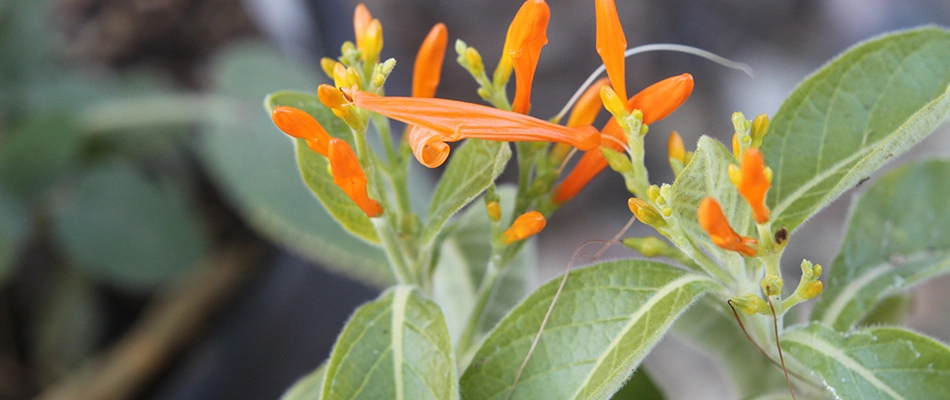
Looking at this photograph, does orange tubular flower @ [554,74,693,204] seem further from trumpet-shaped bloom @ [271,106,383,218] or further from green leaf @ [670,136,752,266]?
trumpet-shaped bloom @ [271,106,383,218]

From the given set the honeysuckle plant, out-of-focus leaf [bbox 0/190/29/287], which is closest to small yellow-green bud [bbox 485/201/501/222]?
the honeysuckle plant

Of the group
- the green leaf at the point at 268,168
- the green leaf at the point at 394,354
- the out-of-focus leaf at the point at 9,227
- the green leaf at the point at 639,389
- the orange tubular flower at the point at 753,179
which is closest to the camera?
the orange tubular flower at the point at 753,179

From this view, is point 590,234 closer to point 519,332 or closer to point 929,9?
point 929,9

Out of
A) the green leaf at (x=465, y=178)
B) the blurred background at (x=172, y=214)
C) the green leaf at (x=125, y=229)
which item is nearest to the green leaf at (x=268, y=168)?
the blurred background at (x=172, y=214)

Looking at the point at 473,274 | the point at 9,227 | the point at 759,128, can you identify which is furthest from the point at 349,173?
the point at 9,227

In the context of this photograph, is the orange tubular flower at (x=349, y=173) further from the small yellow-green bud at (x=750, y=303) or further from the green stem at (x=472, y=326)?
the small yellow-green bud at (x=750, y=303)
